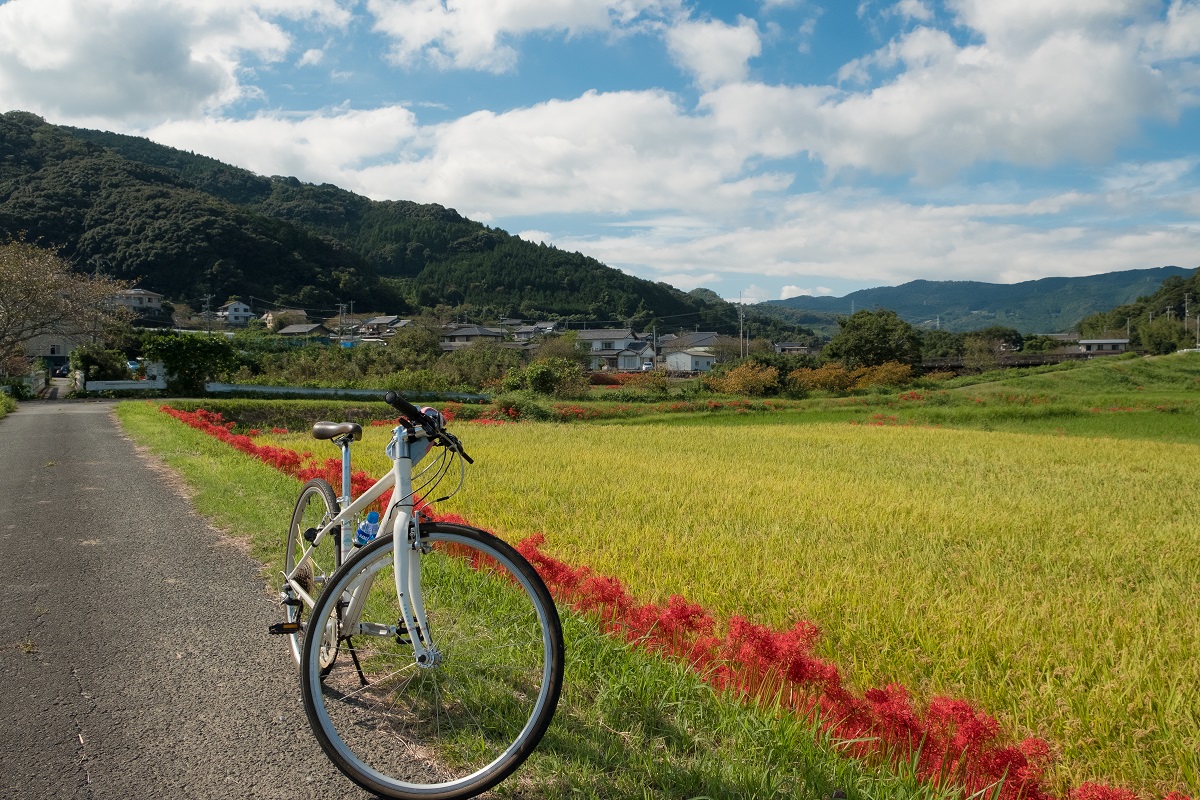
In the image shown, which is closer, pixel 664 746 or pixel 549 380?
pixel 664 746

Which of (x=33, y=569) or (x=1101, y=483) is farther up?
(x=33, y=569)

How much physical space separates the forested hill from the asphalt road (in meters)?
60.2

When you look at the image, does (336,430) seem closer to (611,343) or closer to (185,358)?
(185,358)

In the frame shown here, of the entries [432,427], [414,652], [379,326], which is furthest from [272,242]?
[414,652]

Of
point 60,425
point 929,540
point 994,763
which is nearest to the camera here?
point 994,763

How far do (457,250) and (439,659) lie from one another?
118861 mm

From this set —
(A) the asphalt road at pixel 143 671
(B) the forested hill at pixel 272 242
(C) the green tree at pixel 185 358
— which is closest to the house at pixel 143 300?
(B) the forested hill at pixel 272 242

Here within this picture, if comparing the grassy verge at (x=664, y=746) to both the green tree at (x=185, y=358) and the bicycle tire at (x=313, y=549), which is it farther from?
the green tree at (x=185, y=358)

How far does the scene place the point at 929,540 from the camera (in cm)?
621

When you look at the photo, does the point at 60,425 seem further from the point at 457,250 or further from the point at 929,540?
the point at 457,250

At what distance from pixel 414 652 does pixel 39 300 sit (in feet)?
114

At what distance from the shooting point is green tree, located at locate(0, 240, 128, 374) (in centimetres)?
2872

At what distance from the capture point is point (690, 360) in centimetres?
7644

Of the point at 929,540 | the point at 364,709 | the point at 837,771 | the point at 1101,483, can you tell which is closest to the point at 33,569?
the point at 364,709
